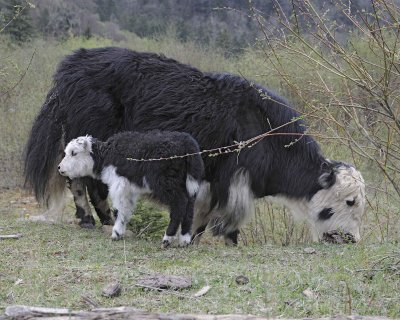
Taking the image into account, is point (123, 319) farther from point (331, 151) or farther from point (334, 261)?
point (331, 151)

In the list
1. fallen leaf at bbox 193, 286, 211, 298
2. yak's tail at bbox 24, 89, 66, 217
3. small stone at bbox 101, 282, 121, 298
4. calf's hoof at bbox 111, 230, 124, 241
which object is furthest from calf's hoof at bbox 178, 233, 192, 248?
small stone at bbox 101, 282, 121, 298

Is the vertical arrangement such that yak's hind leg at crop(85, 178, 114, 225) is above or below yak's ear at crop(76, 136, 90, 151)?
below

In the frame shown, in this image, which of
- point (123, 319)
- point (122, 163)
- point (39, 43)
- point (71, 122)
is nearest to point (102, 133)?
point (71, 122)

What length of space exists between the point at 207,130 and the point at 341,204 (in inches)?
66.5

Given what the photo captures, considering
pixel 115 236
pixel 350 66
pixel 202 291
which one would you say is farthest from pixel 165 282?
pixel 115 236

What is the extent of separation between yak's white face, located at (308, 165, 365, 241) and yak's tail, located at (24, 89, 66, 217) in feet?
9.86

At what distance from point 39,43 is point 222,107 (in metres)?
16.1

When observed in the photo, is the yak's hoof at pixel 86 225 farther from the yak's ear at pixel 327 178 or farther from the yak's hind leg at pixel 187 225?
the yak's ear at pixel 327 178

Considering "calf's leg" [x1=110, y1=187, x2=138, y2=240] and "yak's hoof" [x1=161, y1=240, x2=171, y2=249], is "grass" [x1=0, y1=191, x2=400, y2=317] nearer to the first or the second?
"yak's hoof" [x1=161, y1=240, x2=171, y2=249]

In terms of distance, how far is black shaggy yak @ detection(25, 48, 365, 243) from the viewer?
750 centimetres

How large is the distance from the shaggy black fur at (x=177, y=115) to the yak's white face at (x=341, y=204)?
15cm

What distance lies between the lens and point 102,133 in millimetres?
7895

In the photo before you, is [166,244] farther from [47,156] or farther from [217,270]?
[47,156]

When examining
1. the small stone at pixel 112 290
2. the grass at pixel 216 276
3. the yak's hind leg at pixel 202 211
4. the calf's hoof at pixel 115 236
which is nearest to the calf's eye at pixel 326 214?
the grass at pixel 216 276
